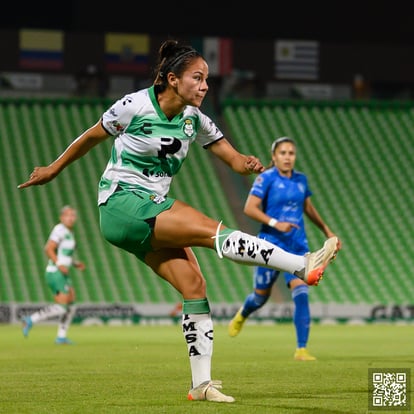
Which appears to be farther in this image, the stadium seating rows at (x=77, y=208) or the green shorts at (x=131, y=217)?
the stadium seating rows at (x=77, y=208)

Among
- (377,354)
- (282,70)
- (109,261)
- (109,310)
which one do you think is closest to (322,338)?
(377,354)

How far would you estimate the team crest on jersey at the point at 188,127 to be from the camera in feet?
22.4

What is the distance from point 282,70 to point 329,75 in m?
1.44

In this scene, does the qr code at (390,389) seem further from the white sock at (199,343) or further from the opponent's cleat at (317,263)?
the white sock at (199,343)

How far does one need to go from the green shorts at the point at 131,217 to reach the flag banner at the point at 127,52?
20492 mm

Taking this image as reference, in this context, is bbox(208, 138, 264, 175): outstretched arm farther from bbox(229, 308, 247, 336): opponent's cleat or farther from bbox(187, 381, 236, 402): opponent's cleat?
bbox(229, 308, 247, 336): opponent's cleat

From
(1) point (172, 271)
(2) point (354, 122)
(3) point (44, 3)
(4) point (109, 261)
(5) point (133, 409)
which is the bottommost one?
(5) point (133, 409)

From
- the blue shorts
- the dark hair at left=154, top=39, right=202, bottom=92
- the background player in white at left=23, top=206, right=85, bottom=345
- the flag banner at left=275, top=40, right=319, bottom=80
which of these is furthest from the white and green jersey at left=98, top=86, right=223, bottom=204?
the flag banner at left=275, top=40, right=319, bottom=80

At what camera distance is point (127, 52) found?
26.8 metres

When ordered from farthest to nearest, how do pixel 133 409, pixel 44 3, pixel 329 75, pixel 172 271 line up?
pixel 329 75 < pixel 44 3 < pixel 172 271 < pixel 133 409

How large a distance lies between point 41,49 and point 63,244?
37.1 ft

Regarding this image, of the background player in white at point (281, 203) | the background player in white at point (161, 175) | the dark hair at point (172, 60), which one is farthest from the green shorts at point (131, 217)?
the background player in white at point (281, 203)

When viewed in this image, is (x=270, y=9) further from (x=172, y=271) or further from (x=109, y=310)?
(x=172, y=271)

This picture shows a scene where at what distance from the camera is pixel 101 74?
89.4 ft
